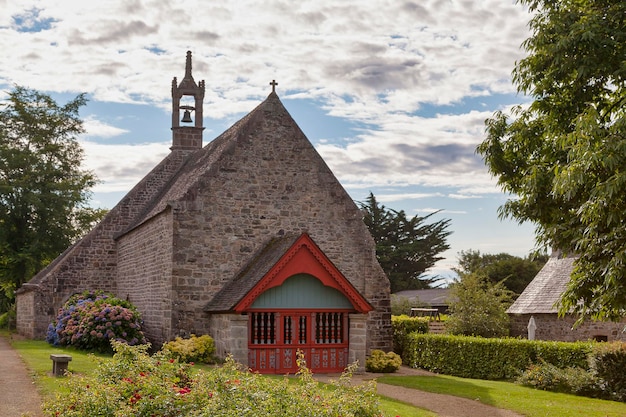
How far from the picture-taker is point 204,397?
35.2ft

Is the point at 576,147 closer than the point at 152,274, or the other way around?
the point at 576,147

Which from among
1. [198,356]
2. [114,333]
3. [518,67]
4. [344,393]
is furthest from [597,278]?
[114,333]

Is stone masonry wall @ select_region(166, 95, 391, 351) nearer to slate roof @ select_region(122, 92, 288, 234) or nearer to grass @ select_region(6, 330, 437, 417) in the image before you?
slate roof @ select_region(122, 92, 288, 234)

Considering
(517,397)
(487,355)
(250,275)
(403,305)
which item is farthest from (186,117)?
(517,397)

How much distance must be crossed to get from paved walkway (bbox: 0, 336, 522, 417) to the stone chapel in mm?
2116

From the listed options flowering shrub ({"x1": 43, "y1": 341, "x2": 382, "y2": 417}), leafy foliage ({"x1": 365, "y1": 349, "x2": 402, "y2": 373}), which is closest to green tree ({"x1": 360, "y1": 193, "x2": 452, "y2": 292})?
leafy foliage ({"x1": 365, "y1": 349, "x2": 402, "y2": 373})

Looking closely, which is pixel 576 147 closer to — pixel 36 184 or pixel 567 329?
pixel 567 329

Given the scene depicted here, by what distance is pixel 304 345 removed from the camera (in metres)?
22.6

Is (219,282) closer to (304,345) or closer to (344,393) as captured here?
(304,345)

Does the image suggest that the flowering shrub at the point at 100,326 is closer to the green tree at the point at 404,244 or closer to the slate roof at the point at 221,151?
the slate roof at the point at 221,151

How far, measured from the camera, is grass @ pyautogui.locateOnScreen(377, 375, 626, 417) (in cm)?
1655

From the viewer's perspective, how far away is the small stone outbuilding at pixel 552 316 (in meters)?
29.8

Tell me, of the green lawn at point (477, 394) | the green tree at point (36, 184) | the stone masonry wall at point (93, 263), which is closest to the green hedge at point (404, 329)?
the green lawn at point (477, 394)

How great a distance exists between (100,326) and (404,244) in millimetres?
40151
